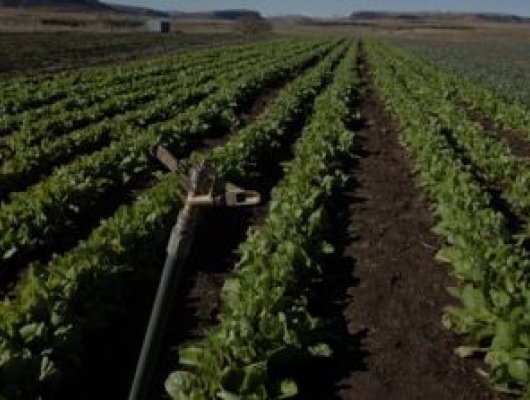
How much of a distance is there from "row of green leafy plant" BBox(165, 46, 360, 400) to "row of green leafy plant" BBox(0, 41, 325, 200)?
154 inches

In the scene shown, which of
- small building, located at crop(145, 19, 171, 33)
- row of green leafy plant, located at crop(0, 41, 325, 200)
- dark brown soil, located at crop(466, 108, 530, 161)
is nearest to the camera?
row of green leafy plant, located at crop(0, 41, 325, 200)

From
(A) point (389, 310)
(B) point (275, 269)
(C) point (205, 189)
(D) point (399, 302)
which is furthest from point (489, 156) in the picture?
(C) point (205, 189)

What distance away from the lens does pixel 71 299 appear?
715 centimetres

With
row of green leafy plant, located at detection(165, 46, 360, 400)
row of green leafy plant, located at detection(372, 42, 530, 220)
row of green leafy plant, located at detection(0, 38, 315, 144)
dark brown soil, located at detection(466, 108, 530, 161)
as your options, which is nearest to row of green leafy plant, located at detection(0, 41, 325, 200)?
row of green leafy plant, located at detection(0, 38, 315, 144)

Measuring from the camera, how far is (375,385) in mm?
6770

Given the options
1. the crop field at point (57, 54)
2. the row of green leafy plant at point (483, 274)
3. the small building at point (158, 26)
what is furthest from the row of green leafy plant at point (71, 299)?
the small building at point (158, 26)

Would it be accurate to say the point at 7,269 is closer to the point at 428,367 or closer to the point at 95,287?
the point at 95,287

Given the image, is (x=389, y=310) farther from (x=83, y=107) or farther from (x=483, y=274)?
(x=83, y=107)

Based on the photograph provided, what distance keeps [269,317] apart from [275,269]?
1.20 metres

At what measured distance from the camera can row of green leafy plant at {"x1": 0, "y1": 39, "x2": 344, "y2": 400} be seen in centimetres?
596

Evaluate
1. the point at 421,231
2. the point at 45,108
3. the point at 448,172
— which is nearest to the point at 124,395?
the point at 421,231

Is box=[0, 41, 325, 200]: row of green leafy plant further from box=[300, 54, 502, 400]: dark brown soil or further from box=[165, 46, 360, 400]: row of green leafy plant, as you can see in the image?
box=[300, 54, 502, 400]: dark brown soil

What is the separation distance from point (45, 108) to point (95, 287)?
13079mm

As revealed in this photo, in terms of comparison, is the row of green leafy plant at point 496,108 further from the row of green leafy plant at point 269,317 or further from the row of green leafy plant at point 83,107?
Result: the row of green leafy plant at point 269,317
